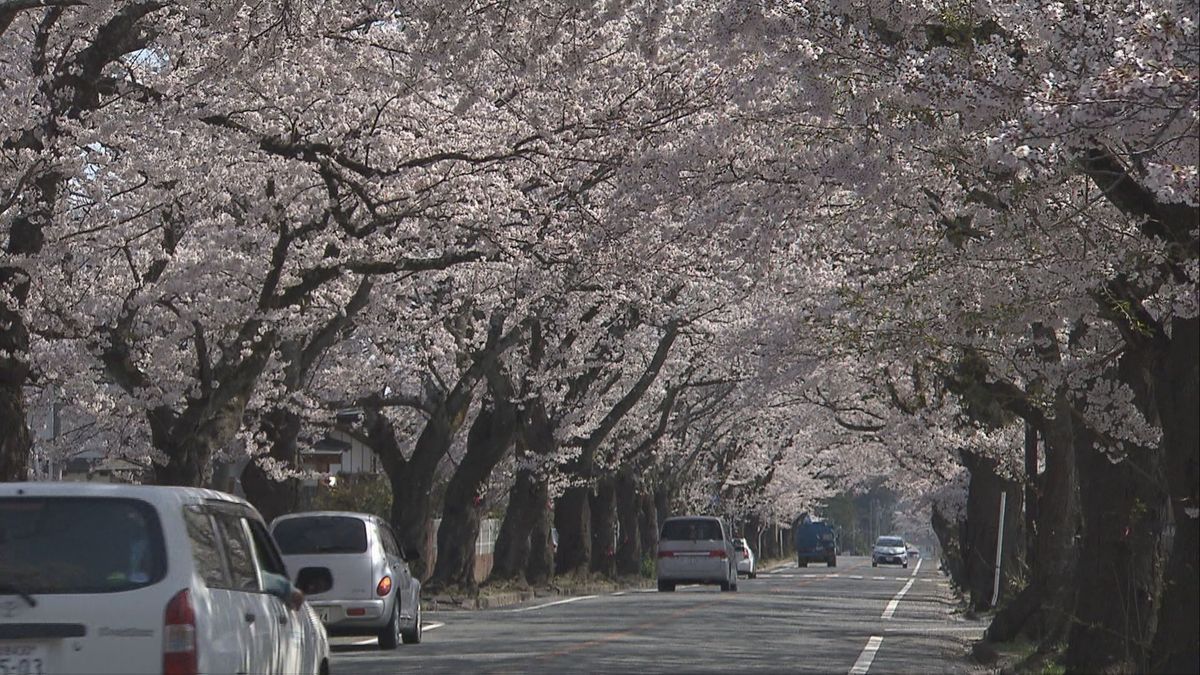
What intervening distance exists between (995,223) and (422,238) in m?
13.4

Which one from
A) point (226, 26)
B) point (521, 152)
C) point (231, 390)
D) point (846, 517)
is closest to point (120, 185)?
point (231, 390)

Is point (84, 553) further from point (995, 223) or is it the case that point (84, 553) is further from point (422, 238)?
point (422, 238)

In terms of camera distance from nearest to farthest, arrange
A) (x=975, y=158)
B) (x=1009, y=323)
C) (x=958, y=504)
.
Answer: (x=975, y=158)
(x=1009, y=323)
(x=958, y=504)

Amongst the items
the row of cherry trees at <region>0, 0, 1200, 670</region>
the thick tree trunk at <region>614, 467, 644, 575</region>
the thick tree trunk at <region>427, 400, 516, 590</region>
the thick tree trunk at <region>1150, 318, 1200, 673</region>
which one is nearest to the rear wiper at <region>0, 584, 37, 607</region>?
the row of cherry trees at <region>0, 0, 1200, 670</region>

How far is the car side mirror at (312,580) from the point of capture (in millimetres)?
10328

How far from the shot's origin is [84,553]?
829 centimetres

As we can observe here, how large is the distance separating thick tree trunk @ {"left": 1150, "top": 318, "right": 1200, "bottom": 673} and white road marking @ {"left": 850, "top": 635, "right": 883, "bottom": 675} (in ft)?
20.0

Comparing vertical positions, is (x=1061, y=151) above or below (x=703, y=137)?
below

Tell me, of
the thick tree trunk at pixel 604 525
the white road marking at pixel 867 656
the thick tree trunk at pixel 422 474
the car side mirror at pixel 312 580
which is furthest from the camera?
the thick tree trunk at pixel 604 525

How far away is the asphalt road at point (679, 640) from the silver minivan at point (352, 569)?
33 centimetres

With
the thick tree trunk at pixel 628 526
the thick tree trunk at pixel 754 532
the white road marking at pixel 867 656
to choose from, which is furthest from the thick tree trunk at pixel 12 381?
the thick tree trunk at pixel 754 532

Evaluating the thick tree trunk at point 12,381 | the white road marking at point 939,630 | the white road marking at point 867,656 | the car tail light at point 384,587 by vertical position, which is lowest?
the white road marking at point 867,656

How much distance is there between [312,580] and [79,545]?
221cm

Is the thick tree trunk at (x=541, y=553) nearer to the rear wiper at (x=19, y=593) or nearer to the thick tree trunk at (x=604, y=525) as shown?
the thick tree trunk at (x=604, y=525)
